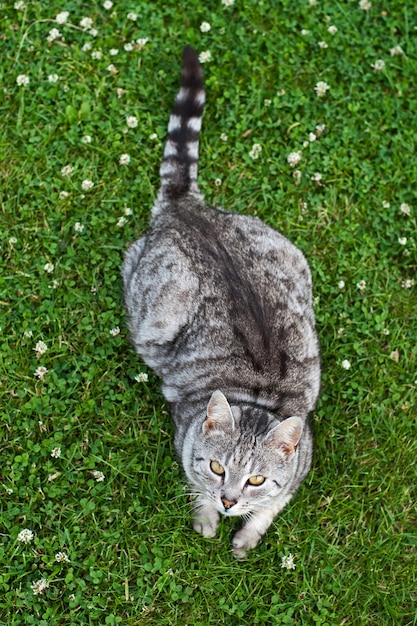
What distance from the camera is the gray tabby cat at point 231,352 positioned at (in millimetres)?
4035

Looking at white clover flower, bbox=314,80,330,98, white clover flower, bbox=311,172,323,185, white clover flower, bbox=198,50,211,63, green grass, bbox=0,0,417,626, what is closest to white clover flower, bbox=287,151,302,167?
green grass, bbox=0,0,417,626

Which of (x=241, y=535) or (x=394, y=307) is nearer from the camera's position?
(x=241, y=535)

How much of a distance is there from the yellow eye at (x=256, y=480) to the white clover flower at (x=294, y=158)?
8.86 feet

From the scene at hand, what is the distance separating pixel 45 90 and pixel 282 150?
6.40 feet

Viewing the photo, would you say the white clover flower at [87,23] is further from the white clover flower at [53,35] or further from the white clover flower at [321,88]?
the white clover flower at [321,88]

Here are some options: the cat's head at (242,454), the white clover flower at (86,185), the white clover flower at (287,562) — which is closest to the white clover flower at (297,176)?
the white clover flower at (86,185)

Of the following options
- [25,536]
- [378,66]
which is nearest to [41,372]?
[25,536]

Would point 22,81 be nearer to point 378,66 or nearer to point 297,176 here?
point 297,176

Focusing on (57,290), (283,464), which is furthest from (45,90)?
(283,464)

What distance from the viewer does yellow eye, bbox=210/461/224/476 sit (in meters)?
4.05

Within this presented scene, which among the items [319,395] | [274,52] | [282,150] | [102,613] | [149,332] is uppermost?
[274,52]

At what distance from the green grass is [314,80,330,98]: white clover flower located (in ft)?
0.15

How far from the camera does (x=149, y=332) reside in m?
4.77

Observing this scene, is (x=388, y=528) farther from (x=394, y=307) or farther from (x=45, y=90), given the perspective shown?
(x=45, y=90)
